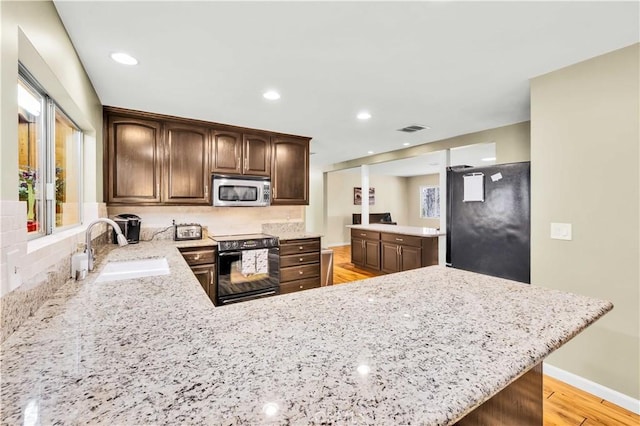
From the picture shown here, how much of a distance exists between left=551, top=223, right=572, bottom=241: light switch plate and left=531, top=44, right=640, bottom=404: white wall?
1.3 inches


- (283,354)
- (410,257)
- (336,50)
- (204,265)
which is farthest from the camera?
(410,257)

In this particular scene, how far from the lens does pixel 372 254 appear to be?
18.1ft

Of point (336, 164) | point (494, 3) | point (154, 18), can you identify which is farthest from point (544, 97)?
point (336, 164)

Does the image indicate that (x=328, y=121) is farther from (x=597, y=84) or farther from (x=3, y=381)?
(x=3, y=381)

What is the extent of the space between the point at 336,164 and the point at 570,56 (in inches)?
202

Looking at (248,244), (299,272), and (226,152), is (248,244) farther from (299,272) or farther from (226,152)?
(226,152)

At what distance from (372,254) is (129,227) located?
12.8 feet

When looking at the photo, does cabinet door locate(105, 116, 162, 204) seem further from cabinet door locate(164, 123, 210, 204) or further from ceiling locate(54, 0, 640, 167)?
ceiling locate(54, 0, 640, 167)

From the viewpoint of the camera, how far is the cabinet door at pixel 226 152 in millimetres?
3455

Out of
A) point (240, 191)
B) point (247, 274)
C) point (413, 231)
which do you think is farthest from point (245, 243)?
point (413, 231)

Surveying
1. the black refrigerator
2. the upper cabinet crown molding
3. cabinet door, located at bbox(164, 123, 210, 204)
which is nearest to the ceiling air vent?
the black refrigerator

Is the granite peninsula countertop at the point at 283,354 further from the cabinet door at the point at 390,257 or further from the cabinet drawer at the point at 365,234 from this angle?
the cabinet drawer at the point at 365,234

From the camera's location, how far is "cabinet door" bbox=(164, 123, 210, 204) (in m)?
3.23

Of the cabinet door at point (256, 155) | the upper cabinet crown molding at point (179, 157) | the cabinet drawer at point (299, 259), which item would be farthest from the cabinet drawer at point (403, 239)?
the cabinet door at point (256, 155)
